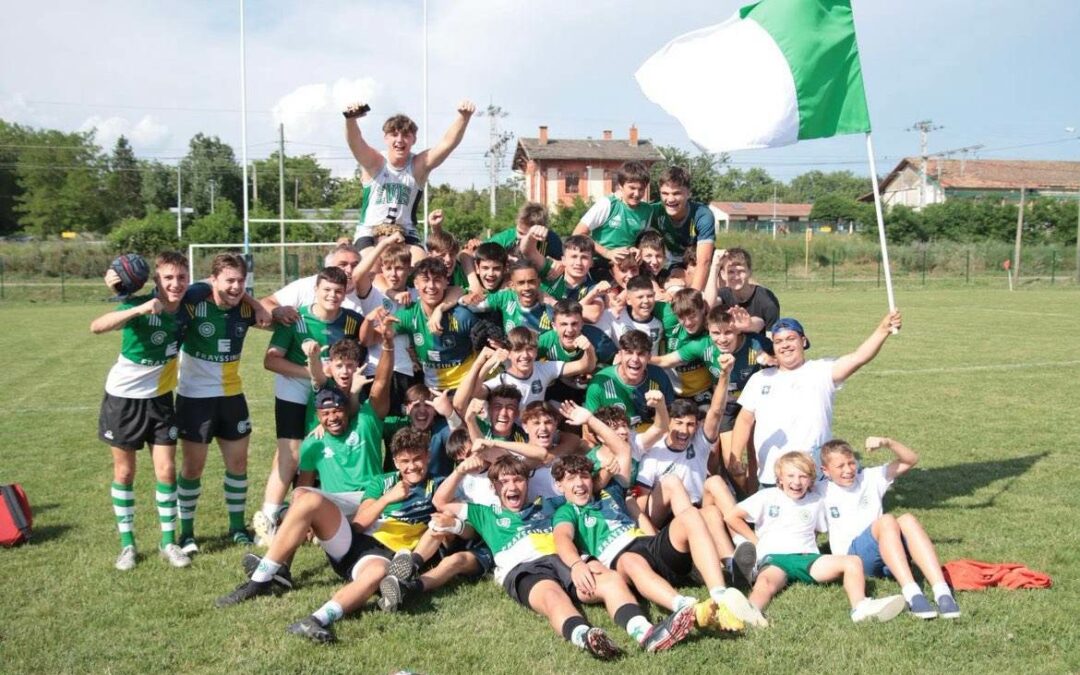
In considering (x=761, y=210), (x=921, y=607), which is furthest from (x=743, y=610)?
(x=761, y=210)

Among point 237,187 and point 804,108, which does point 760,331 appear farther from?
point 237,187

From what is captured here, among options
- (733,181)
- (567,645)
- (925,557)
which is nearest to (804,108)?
(925,557)

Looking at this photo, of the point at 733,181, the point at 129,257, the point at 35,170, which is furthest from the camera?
the point at 733,181

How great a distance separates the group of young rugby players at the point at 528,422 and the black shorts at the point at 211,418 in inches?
0.6

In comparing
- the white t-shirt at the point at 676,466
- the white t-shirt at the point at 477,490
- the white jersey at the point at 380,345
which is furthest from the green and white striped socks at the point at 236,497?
the white t-shirt at the point at 676,466

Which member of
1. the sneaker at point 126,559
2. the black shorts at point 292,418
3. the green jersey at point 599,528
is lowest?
the sneaker at point 126,559

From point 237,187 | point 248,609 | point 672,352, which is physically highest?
point 237,187

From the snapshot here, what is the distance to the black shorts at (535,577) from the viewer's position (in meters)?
4.88

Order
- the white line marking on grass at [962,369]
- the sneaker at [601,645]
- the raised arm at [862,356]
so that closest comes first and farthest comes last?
the sneaker at [601,645] < the raised arm at [862,356] < the white line marking on grass at [962,369]

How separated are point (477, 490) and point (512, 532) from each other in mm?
406

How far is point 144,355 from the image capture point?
18.9 ft

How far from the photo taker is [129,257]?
5504 millimetres

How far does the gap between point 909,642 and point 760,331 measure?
2.98 m

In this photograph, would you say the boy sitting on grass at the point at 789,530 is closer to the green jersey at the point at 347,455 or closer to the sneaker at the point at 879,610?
the sneaker at the point at 879,610
